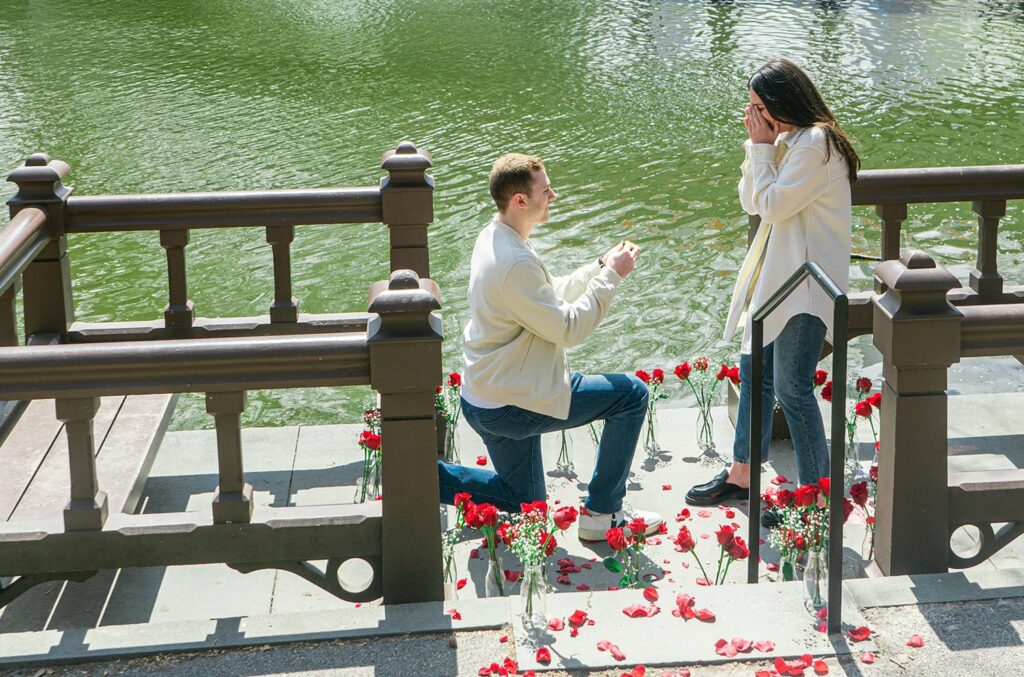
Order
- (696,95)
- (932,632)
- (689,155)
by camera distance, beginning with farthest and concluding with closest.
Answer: (696,95), (689,155), (932,632)

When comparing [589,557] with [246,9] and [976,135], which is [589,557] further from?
[246,9]

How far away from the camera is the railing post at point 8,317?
18.8ft

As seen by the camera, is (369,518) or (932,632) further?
(369,518)

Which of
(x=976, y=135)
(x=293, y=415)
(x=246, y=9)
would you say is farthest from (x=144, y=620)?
(x=246, y=9)

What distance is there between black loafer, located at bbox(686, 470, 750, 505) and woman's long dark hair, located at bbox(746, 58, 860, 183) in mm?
1490

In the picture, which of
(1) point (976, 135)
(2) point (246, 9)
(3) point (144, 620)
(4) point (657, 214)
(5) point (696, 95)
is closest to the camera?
(3) point (144, 620)

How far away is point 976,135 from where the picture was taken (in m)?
15.4

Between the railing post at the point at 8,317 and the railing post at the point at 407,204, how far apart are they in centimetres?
177

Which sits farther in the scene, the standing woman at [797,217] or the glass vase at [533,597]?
the standing woman at [797,217]

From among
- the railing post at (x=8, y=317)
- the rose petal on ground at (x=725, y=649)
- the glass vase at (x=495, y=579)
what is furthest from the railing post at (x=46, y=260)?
the rose petal on ground at (x=725, y=649)

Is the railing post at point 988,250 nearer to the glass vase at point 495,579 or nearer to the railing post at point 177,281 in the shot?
the glass vase at point 495,579

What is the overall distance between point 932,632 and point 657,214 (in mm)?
8673

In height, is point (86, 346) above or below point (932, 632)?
above

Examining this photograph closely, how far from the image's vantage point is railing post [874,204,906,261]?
6525mm
